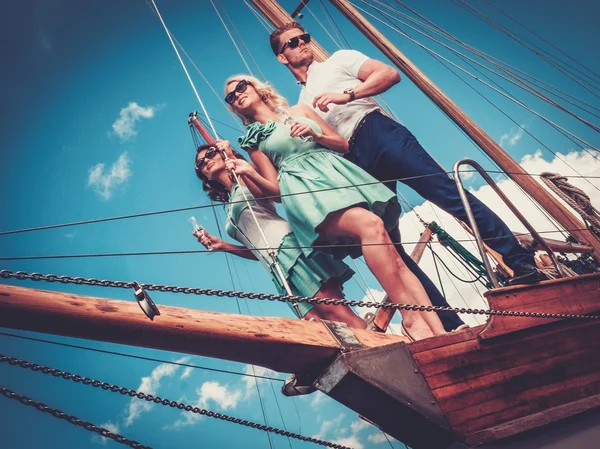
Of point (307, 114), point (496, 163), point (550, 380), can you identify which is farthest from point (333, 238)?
point (496, 163)

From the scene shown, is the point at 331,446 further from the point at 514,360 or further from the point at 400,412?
the point at 514,360

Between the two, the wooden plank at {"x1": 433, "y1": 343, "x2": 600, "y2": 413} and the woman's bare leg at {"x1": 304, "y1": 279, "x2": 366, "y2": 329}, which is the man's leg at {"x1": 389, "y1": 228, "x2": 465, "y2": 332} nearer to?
the woman's bare leg at {"x1": 304, "y1": 279, "x2": 366, "y2": 329}

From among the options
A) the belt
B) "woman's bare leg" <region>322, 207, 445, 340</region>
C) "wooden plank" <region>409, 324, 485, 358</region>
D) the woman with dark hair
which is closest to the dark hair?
the woman with dark hair

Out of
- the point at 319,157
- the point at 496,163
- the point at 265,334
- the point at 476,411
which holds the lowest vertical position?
the point at 476,411

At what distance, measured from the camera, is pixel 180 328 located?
4.36ft

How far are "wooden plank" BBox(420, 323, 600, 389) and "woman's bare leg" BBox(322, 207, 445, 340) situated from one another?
0.31 m

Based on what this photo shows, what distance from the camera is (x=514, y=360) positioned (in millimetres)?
1836

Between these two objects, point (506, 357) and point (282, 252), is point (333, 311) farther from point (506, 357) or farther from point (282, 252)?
point (506, 357)

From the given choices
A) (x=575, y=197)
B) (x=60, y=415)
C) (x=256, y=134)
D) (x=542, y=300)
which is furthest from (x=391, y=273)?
(x=575, y=197)

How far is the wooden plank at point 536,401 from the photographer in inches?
64.7

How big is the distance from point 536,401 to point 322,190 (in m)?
1.44

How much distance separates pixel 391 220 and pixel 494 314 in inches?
41.6

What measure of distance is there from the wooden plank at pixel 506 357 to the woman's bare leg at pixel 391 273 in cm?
31

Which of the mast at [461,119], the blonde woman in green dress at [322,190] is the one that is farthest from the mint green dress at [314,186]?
the mast at [461,119]
